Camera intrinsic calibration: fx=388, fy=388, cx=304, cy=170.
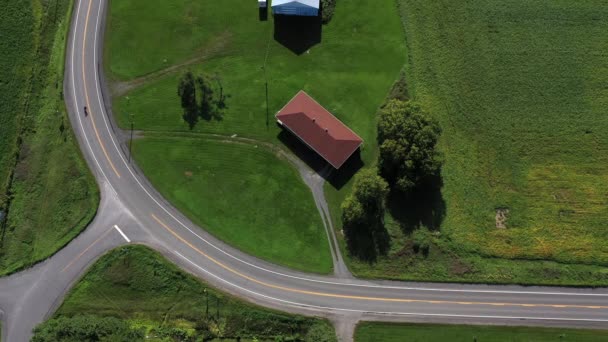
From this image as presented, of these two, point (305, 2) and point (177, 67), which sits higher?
point (305, 2)

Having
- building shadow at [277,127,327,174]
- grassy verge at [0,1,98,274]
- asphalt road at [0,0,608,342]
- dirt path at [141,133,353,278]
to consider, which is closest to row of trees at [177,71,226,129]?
dirt path at [141,133,353,278]

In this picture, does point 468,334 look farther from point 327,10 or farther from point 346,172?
point 327,10

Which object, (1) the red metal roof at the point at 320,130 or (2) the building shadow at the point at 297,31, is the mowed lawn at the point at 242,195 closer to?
(1) the red metal roof at the point at 320,130

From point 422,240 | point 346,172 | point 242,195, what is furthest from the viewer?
point 346,172

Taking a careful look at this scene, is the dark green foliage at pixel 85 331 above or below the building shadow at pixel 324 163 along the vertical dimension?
below

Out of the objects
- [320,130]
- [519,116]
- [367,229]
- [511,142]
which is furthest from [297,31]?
[511,142]

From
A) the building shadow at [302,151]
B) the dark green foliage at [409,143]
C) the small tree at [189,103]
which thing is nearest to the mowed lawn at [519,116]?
the dark green foliage at [409,143]
